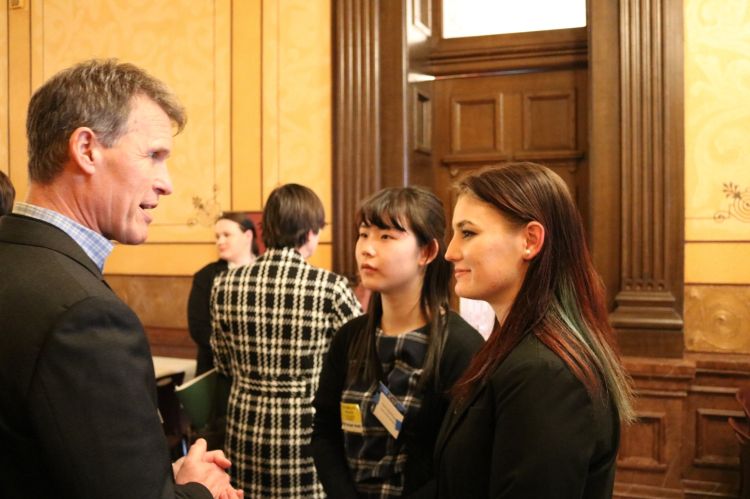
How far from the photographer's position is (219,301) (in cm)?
278

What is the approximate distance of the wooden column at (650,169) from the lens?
4.03 metres

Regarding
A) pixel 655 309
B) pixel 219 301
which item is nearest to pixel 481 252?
pixel 219 301

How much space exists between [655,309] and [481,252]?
2733 millimetres

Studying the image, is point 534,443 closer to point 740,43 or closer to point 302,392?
point 302,392

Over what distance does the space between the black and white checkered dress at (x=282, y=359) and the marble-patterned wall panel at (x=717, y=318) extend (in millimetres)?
2254

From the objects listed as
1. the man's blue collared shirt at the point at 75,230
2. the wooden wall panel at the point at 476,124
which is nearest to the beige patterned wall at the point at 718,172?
the wooden wall panel at the point at 476,124

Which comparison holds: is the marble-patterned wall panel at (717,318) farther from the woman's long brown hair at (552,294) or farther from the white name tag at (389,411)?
the woman's long brown hair at (552,294)

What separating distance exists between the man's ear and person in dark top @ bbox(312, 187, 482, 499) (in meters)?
1.00

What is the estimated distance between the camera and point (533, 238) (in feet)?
5.13

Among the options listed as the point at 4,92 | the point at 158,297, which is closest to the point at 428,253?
the point at 158,297

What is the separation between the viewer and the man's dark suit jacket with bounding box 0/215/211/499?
1.11 metres

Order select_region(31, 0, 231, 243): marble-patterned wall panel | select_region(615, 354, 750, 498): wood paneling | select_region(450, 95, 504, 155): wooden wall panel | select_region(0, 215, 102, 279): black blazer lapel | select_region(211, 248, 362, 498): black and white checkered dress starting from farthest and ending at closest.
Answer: select_region(31, 0, 231, 243): marble-patterned wall panel, select_region(450, 95, 504, 155): wooden wall panel, select_region(615, 354, 750, 498): wood paneling, select_region(211, 248, 362, 498): black and white checkered dress, select_region(0, 215, 102, 279): black blazer lapel

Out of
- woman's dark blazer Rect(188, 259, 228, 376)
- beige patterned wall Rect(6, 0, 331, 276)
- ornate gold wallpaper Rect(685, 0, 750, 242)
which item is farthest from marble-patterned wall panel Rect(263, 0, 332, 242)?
ornate gold wallpaper Rect(685, 0, 750, 242)

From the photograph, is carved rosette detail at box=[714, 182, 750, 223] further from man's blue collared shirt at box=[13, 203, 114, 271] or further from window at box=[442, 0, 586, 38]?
man's blue collared shirt at box=[13, 203, 114, 271]
